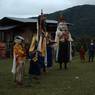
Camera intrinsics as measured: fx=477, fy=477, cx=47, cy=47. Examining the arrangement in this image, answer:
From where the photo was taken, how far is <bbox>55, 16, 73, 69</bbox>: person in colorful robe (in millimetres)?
19172

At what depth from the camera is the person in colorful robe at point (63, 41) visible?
62.9 feet

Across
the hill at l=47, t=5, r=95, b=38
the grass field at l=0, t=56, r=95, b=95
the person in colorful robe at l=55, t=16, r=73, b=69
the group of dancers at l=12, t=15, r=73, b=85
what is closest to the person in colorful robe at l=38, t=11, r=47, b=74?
the group of dancers at l=12, t=15, r=73, b=85

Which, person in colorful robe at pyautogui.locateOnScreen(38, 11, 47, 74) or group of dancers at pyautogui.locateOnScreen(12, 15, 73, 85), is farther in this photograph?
person in colorful robe at pyautogui.locateOnScreen(38, 11, 47, 74)

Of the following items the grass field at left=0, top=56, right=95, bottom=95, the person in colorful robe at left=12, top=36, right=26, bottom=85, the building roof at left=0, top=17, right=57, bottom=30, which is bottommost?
the grass field at left=0, top=56, right=95, bottom=95

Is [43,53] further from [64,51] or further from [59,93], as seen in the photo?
[59,93]

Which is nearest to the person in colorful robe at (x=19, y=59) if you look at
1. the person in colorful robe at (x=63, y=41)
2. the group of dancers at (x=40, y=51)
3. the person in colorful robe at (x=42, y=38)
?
the group of dancers at (x=40, y=51)

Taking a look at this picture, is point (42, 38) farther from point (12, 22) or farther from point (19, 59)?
point (12, 22)

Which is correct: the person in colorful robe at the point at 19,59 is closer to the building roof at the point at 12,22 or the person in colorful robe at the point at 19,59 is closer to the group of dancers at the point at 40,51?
the group of dancers at the point at 40,51

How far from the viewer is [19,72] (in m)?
14.1

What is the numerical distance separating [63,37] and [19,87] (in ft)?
19.7

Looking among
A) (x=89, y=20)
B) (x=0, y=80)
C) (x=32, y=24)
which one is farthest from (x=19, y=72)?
(x=89, y=20)

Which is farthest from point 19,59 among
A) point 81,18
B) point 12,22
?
point 81,18

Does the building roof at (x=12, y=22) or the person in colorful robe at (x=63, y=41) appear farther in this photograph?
the building roof at (x=12, y=22)

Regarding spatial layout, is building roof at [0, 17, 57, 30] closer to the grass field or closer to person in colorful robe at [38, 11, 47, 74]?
person in colorful robe at [38, 11, 47, 74]
